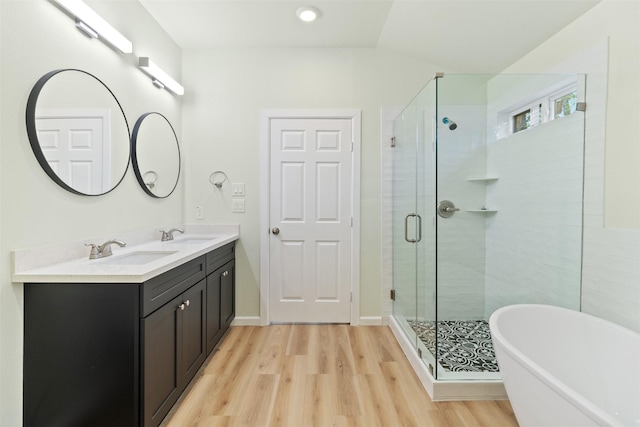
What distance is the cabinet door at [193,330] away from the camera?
1.83m

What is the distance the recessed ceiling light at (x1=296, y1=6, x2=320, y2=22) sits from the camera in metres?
2.31

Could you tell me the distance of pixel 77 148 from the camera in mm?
1658

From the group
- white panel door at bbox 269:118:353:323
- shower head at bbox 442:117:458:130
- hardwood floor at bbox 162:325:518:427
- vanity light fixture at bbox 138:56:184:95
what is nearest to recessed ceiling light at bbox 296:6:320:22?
white panel door at bbox 269:118:353:323

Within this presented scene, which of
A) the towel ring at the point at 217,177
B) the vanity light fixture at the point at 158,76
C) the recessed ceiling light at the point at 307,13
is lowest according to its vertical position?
the towel ring at the point at 217,177

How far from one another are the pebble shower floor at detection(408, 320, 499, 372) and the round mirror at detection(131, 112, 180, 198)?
7.68 feet

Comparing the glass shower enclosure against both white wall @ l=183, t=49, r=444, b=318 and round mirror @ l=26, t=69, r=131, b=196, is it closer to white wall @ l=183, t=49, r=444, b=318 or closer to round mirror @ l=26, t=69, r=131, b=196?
white wall @ l=183, t=49, r=444, b=318

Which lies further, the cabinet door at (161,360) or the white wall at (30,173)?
the cabinet door at (161,360)

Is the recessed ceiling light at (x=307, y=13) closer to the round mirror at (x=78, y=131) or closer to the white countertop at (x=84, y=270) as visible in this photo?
the round mirror at (x=78, y=131)

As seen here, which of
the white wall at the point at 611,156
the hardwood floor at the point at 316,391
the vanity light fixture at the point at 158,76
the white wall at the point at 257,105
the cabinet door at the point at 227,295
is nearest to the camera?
the white wall at the point at 611,156

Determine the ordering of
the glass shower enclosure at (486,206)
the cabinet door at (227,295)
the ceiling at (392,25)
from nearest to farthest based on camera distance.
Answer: the glass shower enclosure at (486,206), the ceiling at (392,25), the cabinet door at (227,295)

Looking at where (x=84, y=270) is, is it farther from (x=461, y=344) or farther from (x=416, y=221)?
(x=461, y=344)

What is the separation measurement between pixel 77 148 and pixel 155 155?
0.81 metres

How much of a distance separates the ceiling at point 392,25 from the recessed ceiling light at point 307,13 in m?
0.04

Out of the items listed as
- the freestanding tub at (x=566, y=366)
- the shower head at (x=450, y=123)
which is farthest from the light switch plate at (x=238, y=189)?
the freestanding tub at (x=566, y=366)
